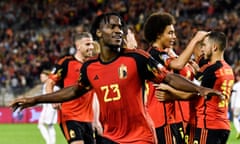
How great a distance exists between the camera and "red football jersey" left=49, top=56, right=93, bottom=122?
11836mm

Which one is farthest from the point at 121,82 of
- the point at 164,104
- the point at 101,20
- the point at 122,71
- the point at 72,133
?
the point at 72,133

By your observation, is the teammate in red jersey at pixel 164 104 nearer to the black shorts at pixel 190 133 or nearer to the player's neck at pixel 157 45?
the player's neck at pixel 157 45

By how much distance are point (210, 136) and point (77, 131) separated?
349cm

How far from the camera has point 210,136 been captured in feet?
28.8

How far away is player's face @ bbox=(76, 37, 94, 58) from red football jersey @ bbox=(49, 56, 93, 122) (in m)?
0.22

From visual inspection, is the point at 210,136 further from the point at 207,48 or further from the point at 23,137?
the point at 23,137

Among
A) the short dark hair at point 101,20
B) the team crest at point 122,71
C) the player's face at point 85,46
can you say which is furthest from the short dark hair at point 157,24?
the player's face at point 85,46

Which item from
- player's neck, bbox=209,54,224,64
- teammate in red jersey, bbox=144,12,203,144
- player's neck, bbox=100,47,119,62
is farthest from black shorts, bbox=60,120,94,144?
player's neck, bbox=100,47,119,62

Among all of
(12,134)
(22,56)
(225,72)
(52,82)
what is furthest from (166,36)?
(22,56)

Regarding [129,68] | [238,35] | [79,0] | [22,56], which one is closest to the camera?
[129,68]

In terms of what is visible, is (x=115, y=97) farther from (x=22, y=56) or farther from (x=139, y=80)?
(x=22, y=56)

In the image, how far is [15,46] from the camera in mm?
41531

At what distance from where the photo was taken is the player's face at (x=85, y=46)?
12.2m

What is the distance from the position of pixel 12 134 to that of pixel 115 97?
18.0 m
